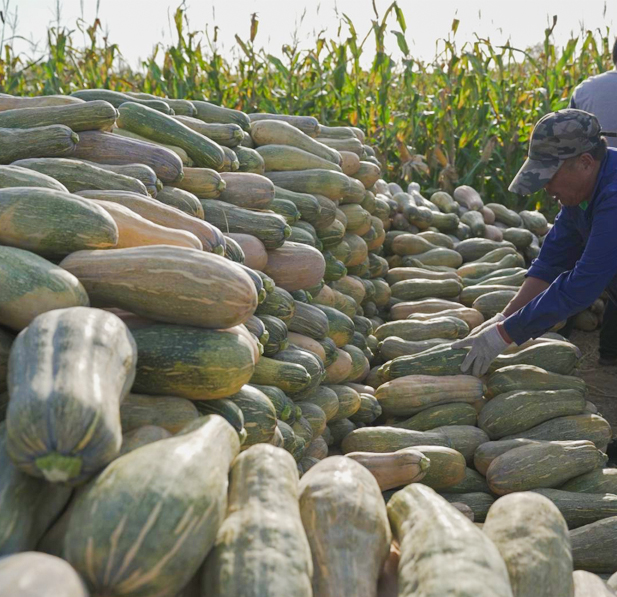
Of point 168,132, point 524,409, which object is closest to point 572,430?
point 524,409

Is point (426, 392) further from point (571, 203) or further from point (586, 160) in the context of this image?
point (586, 160)

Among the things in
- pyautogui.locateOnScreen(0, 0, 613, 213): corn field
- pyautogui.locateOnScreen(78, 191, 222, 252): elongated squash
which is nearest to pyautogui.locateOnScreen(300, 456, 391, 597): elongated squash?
pyautogui.locateOnScreen(78, 191, 222, 252): elongated squash

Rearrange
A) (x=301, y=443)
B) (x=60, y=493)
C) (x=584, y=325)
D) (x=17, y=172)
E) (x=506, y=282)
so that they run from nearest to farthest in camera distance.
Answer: (x=60, y=493) → (x=17, y=172) → (x=301, y=443) → (x=506, y=282) → (x=584, y=325)

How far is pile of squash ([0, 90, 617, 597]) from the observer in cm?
160

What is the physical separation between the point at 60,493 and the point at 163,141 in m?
2.97

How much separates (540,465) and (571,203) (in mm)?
1592

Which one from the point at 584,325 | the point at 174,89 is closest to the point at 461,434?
the point at 584,325

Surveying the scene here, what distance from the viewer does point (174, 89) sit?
980 cm

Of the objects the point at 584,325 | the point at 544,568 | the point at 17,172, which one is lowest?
the point at 584,325

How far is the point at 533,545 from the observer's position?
1859 mm

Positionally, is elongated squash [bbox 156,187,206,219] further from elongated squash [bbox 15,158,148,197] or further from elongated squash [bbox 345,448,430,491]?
elongated squash [bbox 345,448,430,491]

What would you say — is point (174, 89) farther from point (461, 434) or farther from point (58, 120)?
point (461, 434)

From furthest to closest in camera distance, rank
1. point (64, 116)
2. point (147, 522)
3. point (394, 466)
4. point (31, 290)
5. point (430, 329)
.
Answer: point (430, 329), point (64, 116), point (394, 466), point (31, 290), point (147, 522)

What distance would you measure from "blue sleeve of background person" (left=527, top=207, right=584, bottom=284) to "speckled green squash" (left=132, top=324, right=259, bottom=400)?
3.00 metres
